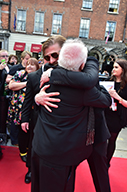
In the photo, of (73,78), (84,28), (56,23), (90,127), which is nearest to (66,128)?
(90,127)

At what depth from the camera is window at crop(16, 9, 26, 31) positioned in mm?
14375

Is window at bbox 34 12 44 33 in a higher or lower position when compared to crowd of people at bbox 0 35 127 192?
higher

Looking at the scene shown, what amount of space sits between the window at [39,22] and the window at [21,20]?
1145 millimetres

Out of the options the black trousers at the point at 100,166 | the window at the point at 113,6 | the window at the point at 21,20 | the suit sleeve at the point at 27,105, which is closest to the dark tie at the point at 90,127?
the black trousers at the point at 100,166

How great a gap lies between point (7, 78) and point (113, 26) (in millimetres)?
14997

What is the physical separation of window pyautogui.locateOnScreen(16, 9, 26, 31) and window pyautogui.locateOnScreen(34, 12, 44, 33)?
1.15m

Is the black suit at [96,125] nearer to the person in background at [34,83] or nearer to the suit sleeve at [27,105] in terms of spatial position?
the person in background at [34,83]

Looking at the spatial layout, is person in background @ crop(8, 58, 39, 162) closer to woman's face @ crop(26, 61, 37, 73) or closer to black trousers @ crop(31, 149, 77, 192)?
woman's face @ crop(26, 61, 37, 73)

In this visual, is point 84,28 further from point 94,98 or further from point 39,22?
point 94,98

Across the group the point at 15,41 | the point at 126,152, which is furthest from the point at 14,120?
the point at 15,41

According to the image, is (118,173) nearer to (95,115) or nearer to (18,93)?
(95,115)

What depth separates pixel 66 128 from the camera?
3.70 ft

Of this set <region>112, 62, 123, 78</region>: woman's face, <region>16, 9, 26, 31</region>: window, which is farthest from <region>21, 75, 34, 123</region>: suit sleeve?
<region>16, 9, 26, 31</region>: window

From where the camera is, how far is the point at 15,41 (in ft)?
48.3
